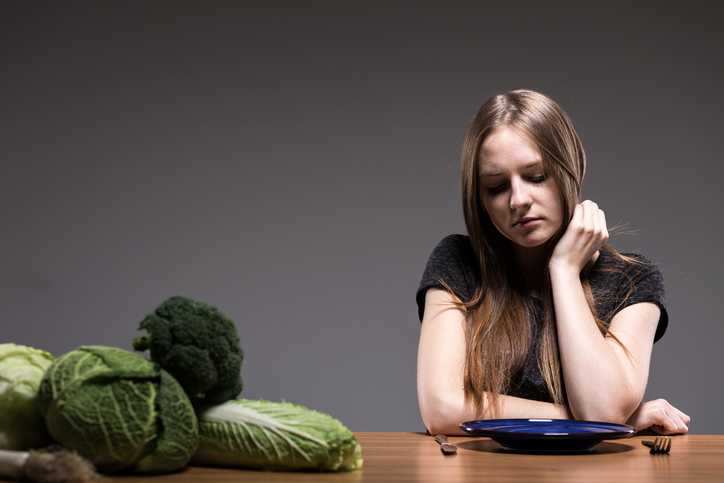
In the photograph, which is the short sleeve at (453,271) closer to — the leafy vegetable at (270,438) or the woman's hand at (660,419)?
the woman's hand at (660,419)

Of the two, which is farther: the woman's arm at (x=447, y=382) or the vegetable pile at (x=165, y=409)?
the woman's arm at (x=447, y=382)

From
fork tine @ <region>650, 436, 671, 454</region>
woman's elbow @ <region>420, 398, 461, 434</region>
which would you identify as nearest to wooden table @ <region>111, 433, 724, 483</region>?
fork tine @ <region>650, 436, 671, 454</region>

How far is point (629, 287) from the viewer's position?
1.47 metres

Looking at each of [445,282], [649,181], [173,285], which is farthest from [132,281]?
[649,181]

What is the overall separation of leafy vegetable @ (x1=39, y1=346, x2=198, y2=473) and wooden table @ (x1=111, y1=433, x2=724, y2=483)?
0.03 m

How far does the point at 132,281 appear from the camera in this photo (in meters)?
3.33

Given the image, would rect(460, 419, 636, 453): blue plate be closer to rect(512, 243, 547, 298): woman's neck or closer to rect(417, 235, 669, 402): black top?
rect(417, 235, 669, 402): black top

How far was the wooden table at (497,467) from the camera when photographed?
2.07 feet

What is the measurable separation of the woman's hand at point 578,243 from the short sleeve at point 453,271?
0.22 meters

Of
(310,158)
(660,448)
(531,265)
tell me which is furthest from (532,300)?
(310,158)

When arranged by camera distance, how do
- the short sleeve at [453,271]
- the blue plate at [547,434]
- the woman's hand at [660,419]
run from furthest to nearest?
the short sleeve at [453,271]
the woman's hand at [660,419]
the blue plate at [547,434]

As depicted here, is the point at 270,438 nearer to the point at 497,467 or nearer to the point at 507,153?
the point at 497,467

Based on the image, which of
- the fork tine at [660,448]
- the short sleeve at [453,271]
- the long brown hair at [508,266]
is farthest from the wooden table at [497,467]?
the short sleeve at [453,271]

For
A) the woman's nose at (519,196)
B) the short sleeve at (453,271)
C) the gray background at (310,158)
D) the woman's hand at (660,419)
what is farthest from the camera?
the gray background at (310,158)
